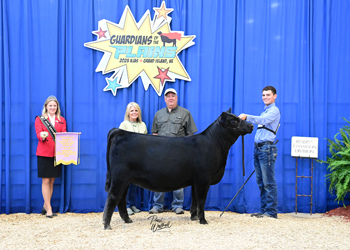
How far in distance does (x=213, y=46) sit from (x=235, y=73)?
583 mm

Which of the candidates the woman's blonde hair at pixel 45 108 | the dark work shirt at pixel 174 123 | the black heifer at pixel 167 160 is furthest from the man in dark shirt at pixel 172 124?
the woman's blonde hair at pixel 45 108

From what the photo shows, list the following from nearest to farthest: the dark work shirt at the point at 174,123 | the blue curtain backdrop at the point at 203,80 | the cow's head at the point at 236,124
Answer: the cow's head at the point at 236,124, the dark work shirt at the point at 174,123, the blue curtain backdrop at the point at 203,80

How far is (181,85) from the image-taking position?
5.09 m

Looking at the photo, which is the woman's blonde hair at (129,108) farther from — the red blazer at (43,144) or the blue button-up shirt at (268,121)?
the blue button-up shirt at (268,121)

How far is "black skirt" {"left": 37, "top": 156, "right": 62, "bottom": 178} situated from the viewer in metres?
4.62

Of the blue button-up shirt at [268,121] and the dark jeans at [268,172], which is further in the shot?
the dark jeans at [268,172]

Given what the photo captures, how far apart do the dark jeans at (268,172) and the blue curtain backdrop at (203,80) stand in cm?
46

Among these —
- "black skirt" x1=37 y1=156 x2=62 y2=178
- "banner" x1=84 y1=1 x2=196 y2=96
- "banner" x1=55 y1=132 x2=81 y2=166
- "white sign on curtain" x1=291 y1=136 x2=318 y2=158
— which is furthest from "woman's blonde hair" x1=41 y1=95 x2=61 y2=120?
"white sign on curtain" x1=291 y1=136 x2=318 y2=158

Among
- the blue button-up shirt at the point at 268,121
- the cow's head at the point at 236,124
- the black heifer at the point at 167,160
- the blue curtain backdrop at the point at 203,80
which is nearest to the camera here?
the black heifer at the point at 167,160

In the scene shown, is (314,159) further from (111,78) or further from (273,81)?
(111,78)

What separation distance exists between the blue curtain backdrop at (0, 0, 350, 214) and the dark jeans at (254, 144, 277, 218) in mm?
461

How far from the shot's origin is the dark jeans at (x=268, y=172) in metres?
4.43

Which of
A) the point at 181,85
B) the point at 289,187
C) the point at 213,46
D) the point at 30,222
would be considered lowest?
the point at 30,222

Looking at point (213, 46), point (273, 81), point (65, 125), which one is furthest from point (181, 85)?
point (65, 125)
